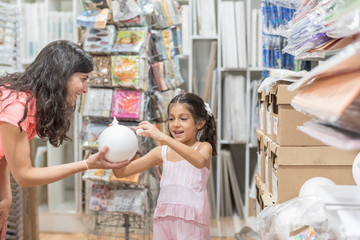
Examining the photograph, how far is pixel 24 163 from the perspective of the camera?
4.23ft

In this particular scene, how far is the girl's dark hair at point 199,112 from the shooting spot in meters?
1.73

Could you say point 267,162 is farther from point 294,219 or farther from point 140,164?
point 294,219

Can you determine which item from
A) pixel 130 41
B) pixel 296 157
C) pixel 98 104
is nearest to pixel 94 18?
pixel 130 41

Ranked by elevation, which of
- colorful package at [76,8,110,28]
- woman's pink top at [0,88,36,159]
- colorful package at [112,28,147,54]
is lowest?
woman's pink top at [0,88,36,159]

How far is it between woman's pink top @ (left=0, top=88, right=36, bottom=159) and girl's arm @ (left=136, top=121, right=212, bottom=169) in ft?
1.34

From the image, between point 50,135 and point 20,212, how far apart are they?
1.38 meters

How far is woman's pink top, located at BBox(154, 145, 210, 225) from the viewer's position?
5.26 ft

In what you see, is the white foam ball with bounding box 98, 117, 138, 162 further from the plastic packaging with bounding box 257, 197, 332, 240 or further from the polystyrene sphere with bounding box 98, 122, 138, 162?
the plastic packaging with bounding box 257, 197, 332, 240

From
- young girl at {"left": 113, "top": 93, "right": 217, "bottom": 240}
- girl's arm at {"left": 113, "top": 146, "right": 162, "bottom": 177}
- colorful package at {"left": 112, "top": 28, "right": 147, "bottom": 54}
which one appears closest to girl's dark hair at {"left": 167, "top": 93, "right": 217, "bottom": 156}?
young girl at {"left": 113, "top": 93, "right": 217, "bottom": 240}

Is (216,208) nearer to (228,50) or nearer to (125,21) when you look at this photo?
(228,50)

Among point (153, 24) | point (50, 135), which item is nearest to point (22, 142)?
point (50, 135)

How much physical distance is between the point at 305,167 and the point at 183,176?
58cm

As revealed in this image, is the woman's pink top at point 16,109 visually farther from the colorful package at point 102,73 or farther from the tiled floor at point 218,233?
the tiled floor at point 218,233

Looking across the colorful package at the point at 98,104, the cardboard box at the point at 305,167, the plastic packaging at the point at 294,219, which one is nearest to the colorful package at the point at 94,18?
the colorful package at the point at 98,104
